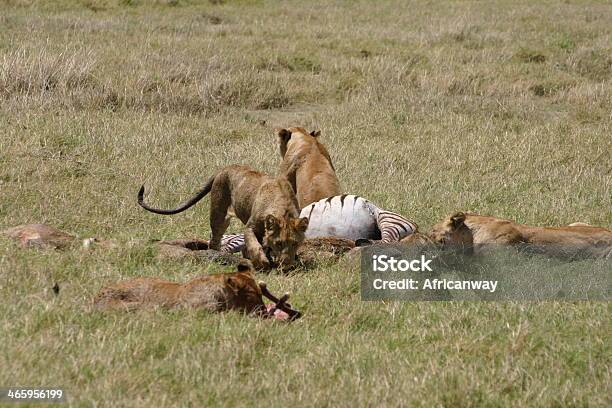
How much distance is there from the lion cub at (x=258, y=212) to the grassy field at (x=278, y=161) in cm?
25

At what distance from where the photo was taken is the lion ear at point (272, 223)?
7.10 m

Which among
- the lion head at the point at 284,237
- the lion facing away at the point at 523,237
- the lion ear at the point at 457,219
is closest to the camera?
the lion head at the point at 284,237

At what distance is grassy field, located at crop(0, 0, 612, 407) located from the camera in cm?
495

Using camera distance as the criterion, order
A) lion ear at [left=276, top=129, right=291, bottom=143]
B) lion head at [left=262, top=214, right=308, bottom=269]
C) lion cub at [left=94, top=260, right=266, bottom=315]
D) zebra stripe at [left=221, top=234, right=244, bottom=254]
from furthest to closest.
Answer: lion ear at [left=276, top=129, right=291, bottom=143]
zebra stripe at [left=221, top=234, right=244, bottom=254]
lion head at [left=262, top=214, right=308, bottom=269]
lion cub at [left=94, top=260, right=266, bottom=315]

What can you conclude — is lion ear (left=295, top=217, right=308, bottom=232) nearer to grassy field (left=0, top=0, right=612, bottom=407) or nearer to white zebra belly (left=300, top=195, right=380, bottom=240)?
grassy field (left=0, top=0, right=612, bottom=407)

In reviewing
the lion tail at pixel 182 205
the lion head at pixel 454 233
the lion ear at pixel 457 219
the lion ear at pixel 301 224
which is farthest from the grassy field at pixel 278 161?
the lion ear at pixel 457 219

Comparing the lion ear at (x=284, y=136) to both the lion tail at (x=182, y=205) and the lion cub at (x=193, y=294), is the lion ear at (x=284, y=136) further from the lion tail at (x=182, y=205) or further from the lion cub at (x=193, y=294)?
the lion cub at (x=193, y=294)

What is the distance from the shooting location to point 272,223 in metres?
7.10

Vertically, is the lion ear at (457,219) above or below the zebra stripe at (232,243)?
above

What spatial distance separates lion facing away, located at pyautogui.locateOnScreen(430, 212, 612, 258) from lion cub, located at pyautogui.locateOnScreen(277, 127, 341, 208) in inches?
62.0

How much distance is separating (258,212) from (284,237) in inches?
21.5

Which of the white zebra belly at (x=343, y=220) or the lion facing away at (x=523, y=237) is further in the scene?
the white zebra belly at (x=343, y=220)

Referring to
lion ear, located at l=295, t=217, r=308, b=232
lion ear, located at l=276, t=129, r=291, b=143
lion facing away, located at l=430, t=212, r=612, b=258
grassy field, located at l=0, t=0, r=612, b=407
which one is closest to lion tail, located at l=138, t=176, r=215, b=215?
grassy field, located at l=0, t=0, r=612, b=407

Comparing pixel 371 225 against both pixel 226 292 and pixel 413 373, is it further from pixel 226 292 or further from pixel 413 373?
pixel 413 373
